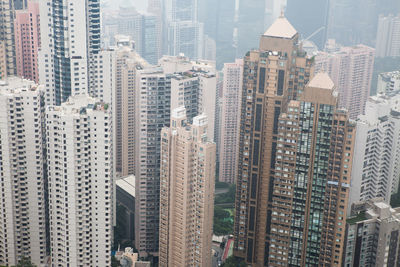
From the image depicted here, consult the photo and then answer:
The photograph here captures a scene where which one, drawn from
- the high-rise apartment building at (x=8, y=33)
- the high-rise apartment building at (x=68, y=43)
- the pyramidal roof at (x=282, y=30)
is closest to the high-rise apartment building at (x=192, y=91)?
the high-rise apartment building at (x=68, y=43)

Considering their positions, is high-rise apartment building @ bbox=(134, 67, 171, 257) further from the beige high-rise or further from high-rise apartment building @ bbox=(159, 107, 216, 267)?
the beige high-rise

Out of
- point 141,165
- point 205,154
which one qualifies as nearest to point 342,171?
point 205,154

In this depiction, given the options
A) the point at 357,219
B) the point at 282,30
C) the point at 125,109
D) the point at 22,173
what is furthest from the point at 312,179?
the point at 125,109

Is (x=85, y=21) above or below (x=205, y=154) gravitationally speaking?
above

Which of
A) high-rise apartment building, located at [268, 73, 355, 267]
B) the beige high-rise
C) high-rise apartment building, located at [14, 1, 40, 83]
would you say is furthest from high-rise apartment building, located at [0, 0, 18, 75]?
high-rise apartment building, located at [268, 73, 355, 267]

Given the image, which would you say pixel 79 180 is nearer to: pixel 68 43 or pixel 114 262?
pixel 114 262

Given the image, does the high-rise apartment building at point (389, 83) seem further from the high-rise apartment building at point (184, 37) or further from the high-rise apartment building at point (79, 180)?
the high-rise apartment building at point (184, 37)

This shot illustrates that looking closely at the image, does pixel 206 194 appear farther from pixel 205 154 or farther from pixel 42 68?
pixel 42 68
